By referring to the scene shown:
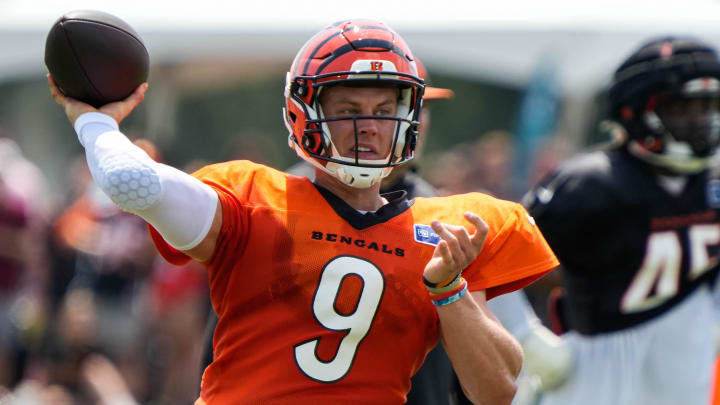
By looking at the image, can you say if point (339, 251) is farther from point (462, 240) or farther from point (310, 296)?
point (462, 240)

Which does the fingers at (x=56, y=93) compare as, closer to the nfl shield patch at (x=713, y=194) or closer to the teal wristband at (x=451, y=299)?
the teal wristband at (x=451, y=299)

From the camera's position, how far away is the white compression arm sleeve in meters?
2.62

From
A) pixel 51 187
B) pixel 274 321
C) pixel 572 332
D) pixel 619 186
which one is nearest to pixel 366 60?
pixel 274 321

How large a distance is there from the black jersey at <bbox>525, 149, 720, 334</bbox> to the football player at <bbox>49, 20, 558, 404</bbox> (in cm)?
158

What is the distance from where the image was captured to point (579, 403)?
470 cm

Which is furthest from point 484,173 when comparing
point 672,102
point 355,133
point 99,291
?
point 355,133

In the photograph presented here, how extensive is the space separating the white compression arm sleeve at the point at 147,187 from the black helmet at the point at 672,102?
2.54 m

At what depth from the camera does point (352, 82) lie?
2.97 m

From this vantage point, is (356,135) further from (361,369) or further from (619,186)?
(619,186)

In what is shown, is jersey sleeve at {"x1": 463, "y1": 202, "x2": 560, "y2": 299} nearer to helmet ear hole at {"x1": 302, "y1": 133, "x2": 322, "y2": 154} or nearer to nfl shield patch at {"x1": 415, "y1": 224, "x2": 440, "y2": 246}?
nfl shield patch at {"x1": 415, "y1": 224, "x2": 440, "y2": 246}

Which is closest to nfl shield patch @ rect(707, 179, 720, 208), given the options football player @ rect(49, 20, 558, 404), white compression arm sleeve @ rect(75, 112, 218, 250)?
football player @ rect(49, 20, 558, 404)

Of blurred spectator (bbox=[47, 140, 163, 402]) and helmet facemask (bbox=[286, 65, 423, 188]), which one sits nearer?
helmet facemask (bbox=[286, 65, 423, 188])

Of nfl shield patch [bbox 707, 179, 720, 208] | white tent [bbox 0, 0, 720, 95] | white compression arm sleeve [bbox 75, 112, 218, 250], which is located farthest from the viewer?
white tent [bbox 0, 0, 720, 95]

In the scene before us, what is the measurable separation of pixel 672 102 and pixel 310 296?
99.1 inches
